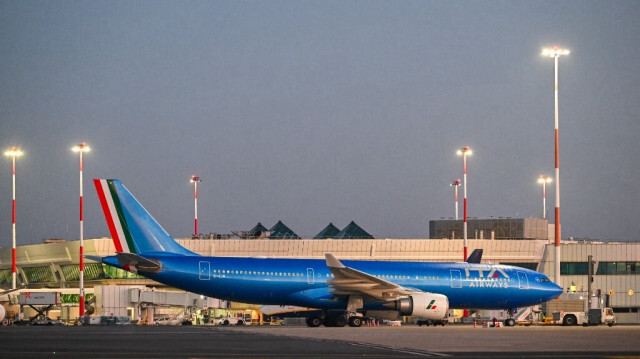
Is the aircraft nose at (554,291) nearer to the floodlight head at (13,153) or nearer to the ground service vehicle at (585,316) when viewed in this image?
the ground service vehicle at (585,316)

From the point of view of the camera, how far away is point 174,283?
52.3 metres

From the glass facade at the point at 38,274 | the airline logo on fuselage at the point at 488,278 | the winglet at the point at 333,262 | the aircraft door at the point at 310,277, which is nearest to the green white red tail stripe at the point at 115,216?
the aircraft door at the point at 310,277

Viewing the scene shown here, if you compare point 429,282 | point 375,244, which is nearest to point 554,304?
point 429,282

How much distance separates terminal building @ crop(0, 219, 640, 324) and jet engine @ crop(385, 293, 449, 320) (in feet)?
75.7

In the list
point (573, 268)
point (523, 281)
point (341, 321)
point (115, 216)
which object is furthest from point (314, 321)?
A: point (573, 268)

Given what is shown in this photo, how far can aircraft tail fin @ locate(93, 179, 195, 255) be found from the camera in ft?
172

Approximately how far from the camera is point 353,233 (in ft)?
324

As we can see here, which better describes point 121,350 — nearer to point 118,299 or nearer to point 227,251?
point 118,299

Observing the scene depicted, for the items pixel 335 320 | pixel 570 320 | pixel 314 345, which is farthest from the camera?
pixel 570 320

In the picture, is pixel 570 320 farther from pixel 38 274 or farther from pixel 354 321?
pixel 38 274

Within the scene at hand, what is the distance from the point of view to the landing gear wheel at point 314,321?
54781 mm

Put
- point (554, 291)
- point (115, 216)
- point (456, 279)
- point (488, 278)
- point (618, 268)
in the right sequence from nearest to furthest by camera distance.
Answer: point (115, 216) < point (456, 279) < point (488, 278) < point (554, 291) < point (618, 268)

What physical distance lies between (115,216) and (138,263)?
9.75ft

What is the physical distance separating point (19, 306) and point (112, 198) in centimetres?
2277
